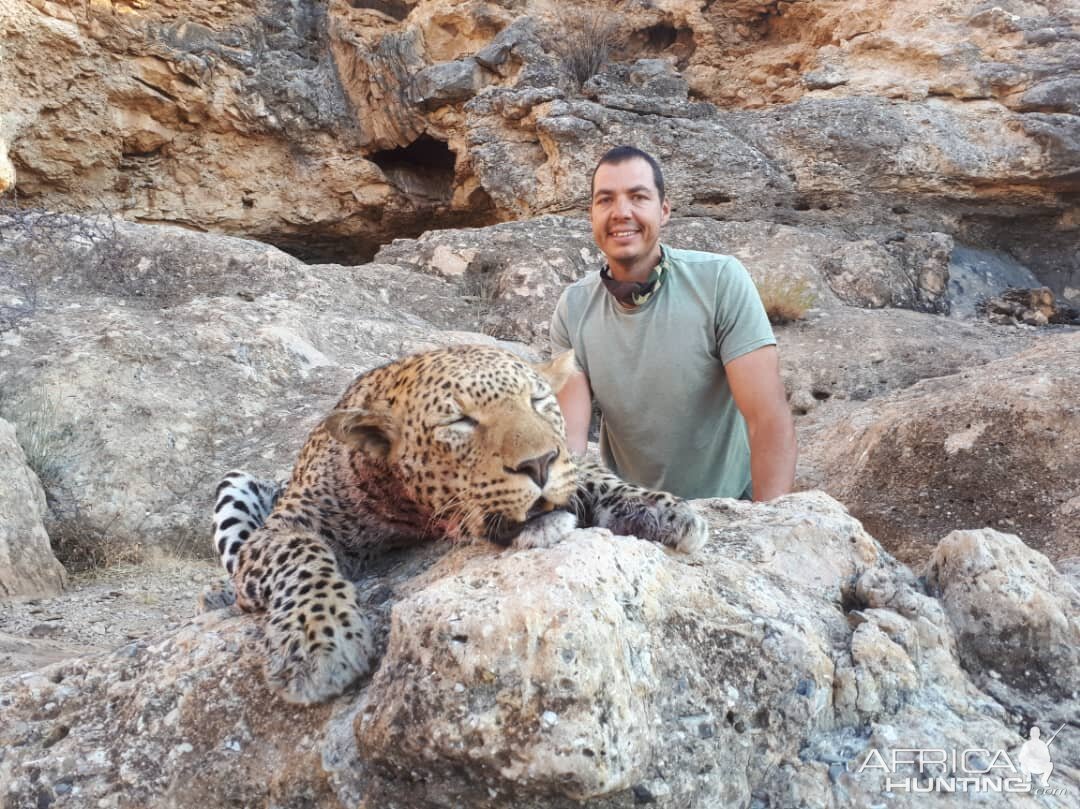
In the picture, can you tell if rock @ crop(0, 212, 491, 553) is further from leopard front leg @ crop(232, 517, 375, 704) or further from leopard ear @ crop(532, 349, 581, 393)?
leopard ear @ crop(532, 349, 581, 393)

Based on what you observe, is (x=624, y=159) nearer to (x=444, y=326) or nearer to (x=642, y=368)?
(x=642, y=368)

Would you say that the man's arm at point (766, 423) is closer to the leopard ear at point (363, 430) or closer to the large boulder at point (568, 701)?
the large boulder at point (568, 701)

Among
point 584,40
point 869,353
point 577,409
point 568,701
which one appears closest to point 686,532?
point 568,701

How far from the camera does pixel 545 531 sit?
241 cm

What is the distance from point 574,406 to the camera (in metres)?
4.59

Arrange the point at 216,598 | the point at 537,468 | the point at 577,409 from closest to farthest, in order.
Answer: the point at 537,468
the point at 216,598
the point at 577,409

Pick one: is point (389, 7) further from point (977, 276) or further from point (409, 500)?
point (409, 500)

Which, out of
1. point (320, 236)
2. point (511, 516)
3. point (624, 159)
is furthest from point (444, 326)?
point (320, 236)

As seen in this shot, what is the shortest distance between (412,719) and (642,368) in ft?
9.80

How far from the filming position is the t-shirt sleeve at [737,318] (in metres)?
4.43

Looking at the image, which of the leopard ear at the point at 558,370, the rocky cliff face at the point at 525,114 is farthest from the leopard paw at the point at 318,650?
the rocky cliff face at the point at 525,114

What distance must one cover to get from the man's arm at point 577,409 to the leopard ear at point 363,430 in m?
1.35

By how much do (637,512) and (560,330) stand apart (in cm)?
245

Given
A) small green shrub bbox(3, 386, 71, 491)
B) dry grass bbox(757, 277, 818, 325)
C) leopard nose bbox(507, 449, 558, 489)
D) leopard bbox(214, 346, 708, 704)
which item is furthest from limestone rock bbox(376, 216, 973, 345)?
leopard nose bbox(507, 449, 558, 489)
